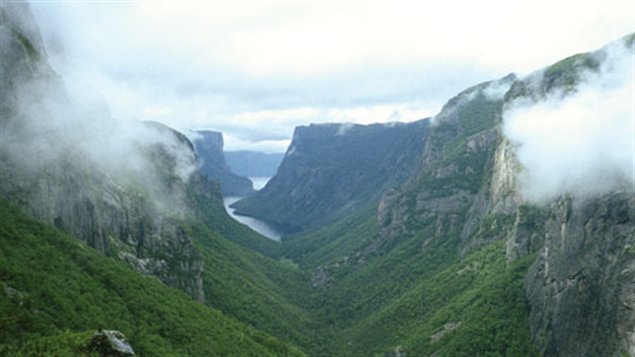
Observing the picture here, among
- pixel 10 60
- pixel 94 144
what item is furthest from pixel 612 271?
pixel 94 144

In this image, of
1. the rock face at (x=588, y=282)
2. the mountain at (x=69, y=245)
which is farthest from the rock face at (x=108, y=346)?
the rock face at (x=588, y=282)

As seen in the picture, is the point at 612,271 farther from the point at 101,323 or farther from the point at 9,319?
the point at 9,319

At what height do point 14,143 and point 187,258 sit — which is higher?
point 14,143

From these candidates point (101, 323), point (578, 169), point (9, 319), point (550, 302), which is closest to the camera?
point (9, 319)

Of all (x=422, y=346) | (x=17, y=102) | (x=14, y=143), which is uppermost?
(x=17, y=102)

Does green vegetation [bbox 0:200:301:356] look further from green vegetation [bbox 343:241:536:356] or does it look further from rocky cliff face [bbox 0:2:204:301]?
green vegetation [bbox 343:241:536:356]

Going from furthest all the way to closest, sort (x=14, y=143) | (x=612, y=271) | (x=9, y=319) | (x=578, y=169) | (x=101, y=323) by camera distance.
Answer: (x=578, y=169) < (x=14, y=143) < (x=612, y=271) < (x=101, y=323) < (x=9, y=319)

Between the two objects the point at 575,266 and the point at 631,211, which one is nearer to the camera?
the point at 631,211
